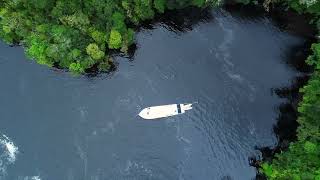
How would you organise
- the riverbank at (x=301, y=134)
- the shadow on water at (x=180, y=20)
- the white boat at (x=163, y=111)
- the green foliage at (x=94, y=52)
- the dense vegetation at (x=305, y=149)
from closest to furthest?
the dense vegetation at (x=305, y=149) → the riverbank at (x=301, y=134) → the white boat at (x=163, y=111) → the green foliage at (x=94, y=52) → the shadow on water at (x=180, y=20)

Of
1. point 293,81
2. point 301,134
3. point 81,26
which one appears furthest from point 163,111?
point 293,81

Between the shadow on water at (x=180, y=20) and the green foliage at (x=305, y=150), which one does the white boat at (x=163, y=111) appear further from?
the green foliage at (x=305, y=150)

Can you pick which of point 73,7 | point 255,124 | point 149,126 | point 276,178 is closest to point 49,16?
point 73,7

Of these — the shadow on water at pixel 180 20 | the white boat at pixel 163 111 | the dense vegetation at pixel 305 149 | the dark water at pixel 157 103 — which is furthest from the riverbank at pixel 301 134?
the shadow on water at pixel 180 20

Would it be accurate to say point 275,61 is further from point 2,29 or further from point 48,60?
point 2,29

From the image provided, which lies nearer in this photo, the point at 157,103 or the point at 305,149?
the point at 305,149

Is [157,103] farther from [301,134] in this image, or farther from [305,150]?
[305,150]
